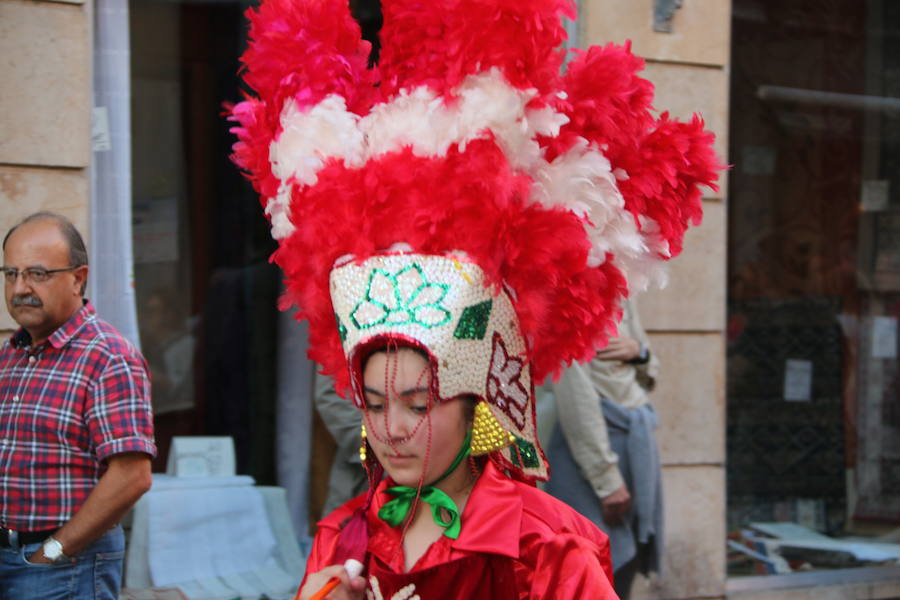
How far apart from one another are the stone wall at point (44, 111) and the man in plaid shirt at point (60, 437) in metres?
0.83

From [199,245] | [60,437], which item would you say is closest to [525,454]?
[60,437]

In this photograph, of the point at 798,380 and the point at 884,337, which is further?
the point at 884,337

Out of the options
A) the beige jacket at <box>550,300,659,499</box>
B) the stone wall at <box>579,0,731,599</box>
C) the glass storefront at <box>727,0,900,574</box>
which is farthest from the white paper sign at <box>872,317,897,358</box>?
the beige jacket at <box>550,300,659,499</box>

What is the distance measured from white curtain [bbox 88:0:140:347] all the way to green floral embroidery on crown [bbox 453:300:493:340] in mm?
2577

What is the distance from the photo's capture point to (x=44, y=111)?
438 cm

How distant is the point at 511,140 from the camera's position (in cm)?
247

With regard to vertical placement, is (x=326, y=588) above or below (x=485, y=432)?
below

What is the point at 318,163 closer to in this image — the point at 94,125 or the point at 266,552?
the point at 94,125

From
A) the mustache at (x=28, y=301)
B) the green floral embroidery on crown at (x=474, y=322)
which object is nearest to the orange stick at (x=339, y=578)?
the green floral embroidery on crown at (x=474, y=322)

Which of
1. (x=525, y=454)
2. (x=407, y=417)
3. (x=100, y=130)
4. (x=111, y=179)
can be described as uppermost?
(x=100, y=130)

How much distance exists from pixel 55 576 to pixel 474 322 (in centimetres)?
171

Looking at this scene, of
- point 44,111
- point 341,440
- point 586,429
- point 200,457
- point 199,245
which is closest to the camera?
point 44,111

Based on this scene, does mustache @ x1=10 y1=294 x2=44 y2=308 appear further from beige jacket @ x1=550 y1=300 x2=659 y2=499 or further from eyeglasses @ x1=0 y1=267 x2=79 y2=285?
beige jacket @ x1=550 y1=300 x2=659 y2=499

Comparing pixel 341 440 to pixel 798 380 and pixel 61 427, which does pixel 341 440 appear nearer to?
pixel 61 427
